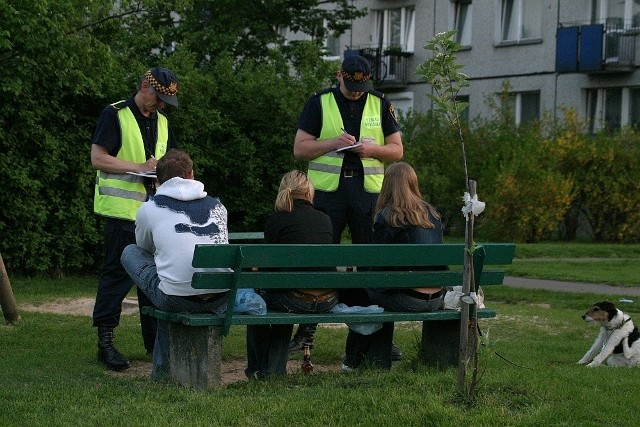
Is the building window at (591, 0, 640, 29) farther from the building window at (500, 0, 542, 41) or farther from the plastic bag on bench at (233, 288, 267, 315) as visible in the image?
the plastic bag on bench at (233, 288, 267, 315)

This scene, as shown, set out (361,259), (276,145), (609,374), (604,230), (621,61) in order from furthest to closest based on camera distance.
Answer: (621,61)
(604,230)
(276,145)
(609,374)
(361,259)

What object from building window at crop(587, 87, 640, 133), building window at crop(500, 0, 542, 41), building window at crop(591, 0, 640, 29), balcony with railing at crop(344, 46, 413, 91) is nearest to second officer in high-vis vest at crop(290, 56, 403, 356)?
building window at crop(587, 87, 640, 133)

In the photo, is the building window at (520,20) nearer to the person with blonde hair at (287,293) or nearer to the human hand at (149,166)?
the human hand at (149,166)

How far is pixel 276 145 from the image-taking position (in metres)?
15.8

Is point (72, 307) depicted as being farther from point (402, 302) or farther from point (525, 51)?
point (525, 51)

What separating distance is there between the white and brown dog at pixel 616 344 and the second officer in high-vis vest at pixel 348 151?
6.48ft

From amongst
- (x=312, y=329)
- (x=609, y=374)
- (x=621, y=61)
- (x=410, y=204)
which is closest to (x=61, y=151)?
(x=312, y=329)

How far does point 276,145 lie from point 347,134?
7456mm

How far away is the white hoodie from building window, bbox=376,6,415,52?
3136 cm

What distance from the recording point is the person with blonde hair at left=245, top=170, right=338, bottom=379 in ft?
23.6

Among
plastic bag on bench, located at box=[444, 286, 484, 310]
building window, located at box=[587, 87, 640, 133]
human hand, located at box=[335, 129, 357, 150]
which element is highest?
building window, located at box=[587, 87, 640, 133]

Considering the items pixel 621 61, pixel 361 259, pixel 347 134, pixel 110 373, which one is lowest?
pixel 110 373

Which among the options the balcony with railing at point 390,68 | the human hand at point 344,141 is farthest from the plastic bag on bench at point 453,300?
the balcony with railing at point 390,68

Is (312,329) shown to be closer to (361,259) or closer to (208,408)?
(361,259)
